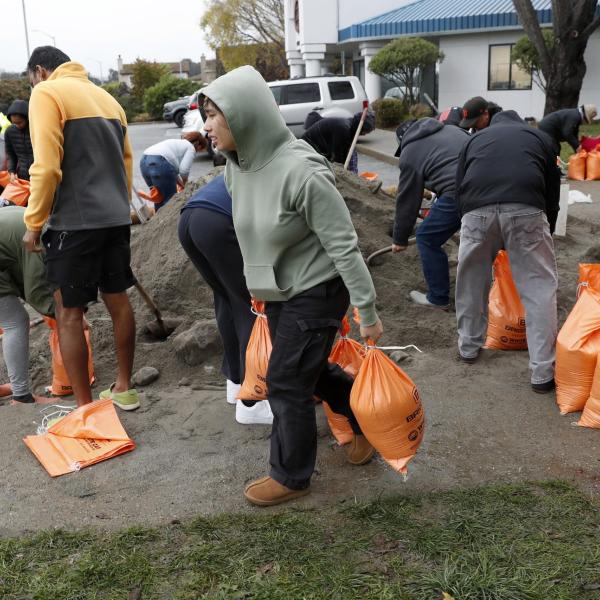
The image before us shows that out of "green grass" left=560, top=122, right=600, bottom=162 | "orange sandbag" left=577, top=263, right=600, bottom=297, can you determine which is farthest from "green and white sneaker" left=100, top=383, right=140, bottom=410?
"green grass" left=560, top=122, right=600, bottom=162

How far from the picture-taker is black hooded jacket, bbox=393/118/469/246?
193 inches

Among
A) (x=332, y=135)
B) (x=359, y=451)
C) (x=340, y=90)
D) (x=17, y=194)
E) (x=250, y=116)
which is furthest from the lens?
(x=340, y=90)

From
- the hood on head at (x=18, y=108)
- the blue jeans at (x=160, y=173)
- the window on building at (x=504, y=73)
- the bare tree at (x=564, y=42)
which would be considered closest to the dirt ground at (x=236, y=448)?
the blue jeans at (x=160, y=173)

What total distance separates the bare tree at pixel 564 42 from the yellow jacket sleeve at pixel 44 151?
12.7 m

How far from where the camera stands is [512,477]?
308cm

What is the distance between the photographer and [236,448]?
3473 mm

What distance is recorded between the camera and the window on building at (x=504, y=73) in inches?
858

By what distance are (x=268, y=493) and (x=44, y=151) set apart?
189 centimetres

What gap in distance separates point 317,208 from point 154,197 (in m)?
5.27

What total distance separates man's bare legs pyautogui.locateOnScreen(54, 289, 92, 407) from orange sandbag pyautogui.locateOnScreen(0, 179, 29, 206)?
12.2 feet

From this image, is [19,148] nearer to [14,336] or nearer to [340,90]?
[14,336]

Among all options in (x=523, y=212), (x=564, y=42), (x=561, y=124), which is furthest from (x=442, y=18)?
(x=523, y=212)

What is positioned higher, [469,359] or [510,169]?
[510,169]

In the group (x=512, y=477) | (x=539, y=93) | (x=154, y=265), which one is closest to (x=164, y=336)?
(x=154, y=265)
